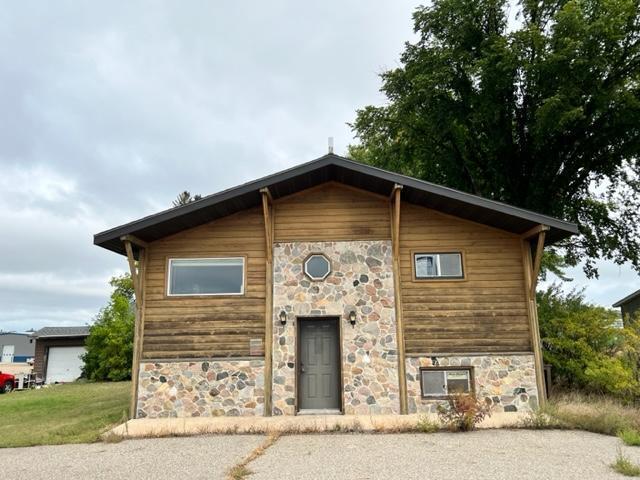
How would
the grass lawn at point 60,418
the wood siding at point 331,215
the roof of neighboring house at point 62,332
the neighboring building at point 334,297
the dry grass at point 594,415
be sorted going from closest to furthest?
the dry grass at point 594,415, the grass lawn at point 60,418, the neighboring building at point 334,297, the wood siding at point 331,215, the roof of neighboring house at point 62,332

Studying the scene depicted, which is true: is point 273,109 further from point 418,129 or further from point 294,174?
point 294,174

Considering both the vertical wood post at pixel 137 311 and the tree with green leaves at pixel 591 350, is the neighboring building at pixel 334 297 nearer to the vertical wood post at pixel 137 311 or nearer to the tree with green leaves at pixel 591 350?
the vertical wood post at pixel 137 311

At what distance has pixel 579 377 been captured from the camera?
10188 millimetres

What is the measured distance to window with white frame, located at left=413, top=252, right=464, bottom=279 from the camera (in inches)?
367

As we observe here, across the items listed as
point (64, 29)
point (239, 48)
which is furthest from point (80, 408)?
point (239, 48)

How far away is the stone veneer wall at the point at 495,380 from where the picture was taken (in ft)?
28.6

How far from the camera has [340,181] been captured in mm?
9672

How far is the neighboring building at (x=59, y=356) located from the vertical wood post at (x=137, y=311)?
54.9 feet

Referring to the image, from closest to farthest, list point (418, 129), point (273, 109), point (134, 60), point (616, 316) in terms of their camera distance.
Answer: point (616, 316), point (134, 60), point (418, 129), point (273, 109)

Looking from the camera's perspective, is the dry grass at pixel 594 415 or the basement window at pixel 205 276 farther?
the basement window at pixel 205 276

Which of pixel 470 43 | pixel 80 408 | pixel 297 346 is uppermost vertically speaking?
pixel 470 43

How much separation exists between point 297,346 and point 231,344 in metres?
1.29

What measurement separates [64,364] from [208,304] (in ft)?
61.3

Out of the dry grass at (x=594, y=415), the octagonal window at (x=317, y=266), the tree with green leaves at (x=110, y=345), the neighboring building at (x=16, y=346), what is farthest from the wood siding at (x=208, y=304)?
the neighboring building at (x=16, y=346)
